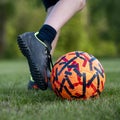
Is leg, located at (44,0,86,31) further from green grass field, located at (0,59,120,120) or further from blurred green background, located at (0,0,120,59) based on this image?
blurred green background, located at (0,0,120,59)

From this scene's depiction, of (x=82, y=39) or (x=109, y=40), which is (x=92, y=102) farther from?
(x=109, y=40)

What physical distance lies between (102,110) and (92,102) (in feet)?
1.20

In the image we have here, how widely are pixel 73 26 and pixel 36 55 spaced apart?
1168 inches

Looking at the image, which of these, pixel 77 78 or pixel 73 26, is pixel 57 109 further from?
pixel 73 26

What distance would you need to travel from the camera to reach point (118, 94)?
12.8 feet

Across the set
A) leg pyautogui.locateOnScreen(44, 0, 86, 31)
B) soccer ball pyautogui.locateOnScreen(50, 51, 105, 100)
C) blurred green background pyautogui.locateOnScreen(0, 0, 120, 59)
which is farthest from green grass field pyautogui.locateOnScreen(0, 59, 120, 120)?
blurred green background pyautogui.locateOnScreen(0, 0, 120, 59)

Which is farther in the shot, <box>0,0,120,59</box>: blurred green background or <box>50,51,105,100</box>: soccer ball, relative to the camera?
<box>0,0,120,59</box>: blurred green background

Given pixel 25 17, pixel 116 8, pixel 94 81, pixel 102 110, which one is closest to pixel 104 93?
pixel 94 81

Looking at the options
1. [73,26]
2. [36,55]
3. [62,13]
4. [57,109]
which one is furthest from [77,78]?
[73,26]

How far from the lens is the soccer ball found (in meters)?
3.51

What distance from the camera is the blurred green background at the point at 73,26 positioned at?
3066 centimetres

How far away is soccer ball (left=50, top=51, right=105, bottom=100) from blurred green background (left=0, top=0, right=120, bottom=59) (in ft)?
69.7

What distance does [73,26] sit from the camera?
33250 mm

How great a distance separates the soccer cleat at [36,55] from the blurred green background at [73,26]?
21.1 meters
